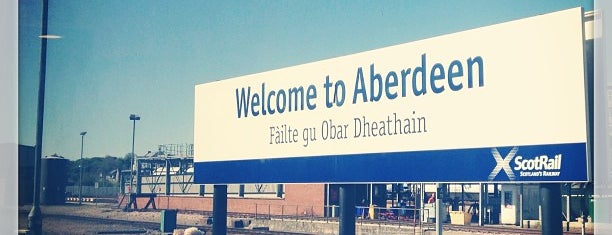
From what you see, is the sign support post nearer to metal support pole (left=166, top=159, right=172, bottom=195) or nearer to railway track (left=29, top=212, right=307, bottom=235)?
railway track (left=29, top=212, right=307, bottom=235)

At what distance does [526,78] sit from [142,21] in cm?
386

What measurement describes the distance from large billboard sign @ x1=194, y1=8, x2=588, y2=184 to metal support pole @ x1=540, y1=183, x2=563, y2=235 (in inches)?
2.9

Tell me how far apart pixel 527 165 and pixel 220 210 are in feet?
9.69

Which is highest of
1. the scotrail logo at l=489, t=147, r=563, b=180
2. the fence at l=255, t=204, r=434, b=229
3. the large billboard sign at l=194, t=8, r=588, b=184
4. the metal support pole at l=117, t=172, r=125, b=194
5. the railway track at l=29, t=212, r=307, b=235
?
the large billboard sign at l=194, t=8, r=588, b=184

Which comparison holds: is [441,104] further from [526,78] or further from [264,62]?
[264,62]

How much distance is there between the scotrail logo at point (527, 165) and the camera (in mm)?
5180

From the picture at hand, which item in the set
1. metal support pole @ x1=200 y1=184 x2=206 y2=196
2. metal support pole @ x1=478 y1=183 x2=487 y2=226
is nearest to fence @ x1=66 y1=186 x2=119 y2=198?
metal support pole @ x1=200 y1=184 x2=206 y2=196

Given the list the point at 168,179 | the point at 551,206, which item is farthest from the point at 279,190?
the point at 551,206

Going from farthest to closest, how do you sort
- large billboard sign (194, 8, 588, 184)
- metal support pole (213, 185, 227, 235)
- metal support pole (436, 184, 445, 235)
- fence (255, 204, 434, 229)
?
metal support pole (213, 185, 227, 235)
fence (255, 204, 434, 229)
metal support pole (436, 184, 445, 235)
large billboard sign (194, 8, 588, 184)

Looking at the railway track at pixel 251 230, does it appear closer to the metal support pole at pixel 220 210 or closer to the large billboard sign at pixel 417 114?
the metal support pole at pixel 220 210

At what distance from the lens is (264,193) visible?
7184 mm

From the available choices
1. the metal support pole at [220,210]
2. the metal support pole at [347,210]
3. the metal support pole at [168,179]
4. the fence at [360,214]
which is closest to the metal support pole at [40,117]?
the metal support pole at [168,179]

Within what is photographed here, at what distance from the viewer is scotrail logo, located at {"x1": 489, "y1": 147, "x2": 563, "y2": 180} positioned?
5180 mm

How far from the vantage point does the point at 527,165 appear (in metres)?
5.30
